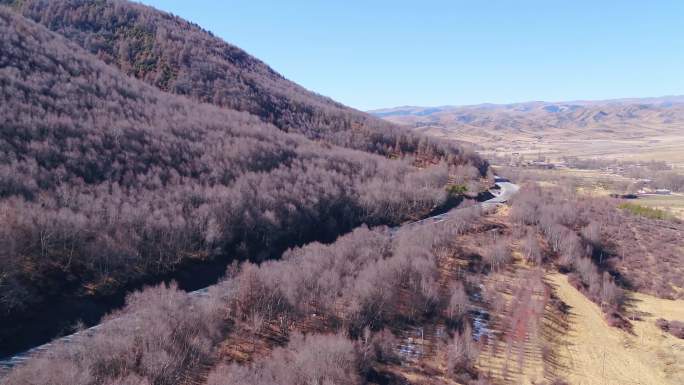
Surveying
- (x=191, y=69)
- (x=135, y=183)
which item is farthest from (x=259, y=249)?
(x=191, y=69)

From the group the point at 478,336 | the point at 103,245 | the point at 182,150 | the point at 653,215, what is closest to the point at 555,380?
the point at 478,336

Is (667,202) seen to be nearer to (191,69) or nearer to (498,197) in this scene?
(498,197)

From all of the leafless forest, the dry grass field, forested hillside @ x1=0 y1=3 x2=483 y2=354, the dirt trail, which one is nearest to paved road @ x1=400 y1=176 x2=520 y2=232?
the leafless forest

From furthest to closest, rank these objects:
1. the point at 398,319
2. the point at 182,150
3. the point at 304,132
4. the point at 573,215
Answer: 1. the point at 304,132
2. the point at 573,215
3. the point at 182,150
4. the point at 398,319

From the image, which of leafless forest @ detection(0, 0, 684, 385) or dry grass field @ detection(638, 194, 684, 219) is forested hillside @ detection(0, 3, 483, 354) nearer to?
leafless forest @ detection(0, 0, 684, 385)

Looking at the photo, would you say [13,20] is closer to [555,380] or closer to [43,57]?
[43,57]
